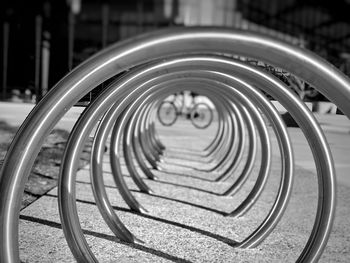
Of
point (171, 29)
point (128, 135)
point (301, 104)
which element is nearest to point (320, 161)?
point (301, 104)

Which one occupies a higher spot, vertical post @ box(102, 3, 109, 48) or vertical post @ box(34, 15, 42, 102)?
vertical post @ box(102, 3, 109, 48)

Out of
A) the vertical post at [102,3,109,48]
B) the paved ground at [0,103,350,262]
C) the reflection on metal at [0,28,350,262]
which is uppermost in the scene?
the vertical post at [102,3,109,48]

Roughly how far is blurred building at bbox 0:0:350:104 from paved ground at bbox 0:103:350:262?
2187 cm

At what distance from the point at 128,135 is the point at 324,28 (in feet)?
108

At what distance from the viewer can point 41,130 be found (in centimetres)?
156

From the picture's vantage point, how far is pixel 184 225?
3.58 metres

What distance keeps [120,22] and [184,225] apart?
2975 cm

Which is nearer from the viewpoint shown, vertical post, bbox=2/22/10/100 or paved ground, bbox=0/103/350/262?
paved ground, bbox=0/103/350/262

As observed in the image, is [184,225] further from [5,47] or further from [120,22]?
[120,22]

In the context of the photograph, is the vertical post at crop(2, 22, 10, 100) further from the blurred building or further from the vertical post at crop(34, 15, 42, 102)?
the vertical post at crop(34, 15, 42, 102)

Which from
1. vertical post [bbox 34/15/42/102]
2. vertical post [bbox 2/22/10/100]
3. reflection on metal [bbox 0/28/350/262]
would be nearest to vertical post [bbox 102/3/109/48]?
vertical post [bbox 34/15/42/102]

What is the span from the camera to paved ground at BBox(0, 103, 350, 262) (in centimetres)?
293

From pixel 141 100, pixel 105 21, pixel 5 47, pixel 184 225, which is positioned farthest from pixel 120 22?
pixel 184 225

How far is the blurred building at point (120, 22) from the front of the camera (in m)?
27.4
